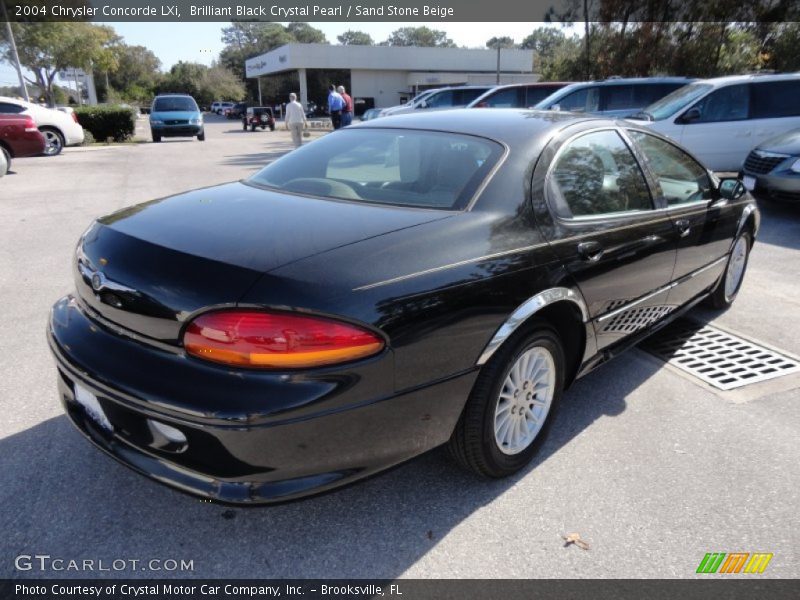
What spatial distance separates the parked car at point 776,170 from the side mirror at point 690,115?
1349 millimetres

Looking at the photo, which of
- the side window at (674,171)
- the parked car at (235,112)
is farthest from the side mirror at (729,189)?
the parked car at (235,112)

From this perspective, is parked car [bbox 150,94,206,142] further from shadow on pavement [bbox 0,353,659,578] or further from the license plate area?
the license plate area

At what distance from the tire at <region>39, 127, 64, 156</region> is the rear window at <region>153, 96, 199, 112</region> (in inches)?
277

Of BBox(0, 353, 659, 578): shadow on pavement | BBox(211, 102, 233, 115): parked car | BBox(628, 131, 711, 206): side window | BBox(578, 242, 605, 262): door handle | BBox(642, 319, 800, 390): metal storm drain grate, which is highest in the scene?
BBox(211, 102, 233, 115): parked car

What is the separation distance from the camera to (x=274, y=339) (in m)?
1.85

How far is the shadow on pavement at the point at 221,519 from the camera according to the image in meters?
2.18

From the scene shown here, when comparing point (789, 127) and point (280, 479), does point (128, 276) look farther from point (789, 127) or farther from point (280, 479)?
point (789, 127)

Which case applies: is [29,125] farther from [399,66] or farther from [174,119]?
[399,66]

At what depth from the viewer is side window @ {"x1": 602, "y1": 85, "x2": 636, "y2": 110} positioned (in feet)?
37.6

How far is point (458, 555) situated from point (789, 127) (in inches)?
413

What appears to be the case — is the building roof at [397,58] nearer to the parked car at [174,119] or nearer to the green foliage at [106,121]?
the parked car at [174,119]

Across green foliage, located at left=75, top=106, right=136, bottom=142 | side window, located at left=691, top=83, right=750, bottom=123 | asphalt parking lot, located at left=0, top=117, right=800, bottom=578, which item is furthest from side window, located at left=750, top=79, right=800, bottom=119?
green foliage, located at left=75, top=106, right=136, bottom=142

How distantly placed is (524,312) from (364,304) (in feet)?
2.54

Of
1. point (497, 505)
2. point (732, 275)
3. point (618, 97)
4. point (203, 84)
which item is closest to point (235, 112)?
point (203, 84)
